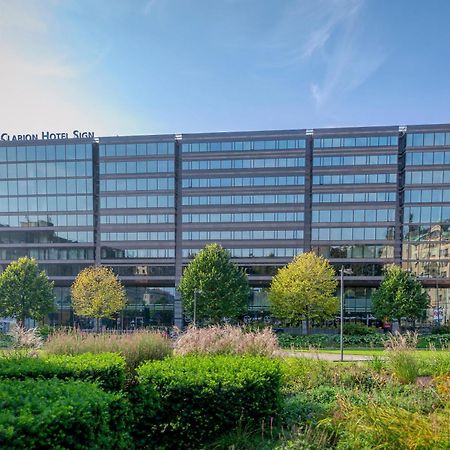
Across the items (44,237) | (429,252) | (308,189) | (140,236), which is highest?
(308,189)

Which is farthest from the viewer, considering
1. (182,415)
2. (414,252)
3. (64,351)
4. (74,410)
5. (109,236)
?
(109,236)

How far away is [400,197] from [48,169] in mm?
53701

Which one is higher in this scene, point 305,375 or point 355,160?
point 355,160

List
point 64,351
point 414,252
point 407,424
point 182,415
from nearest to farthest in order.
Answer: point 407,424 → point 182,415 → point 64,351 → point 414,252

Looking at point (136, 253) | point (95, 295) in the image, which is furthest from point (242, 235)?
point (95, 295)

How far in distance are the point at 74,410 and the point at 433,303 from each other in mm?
56453

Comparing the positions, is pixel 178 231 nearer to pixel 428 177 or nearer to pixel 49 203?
pixel 49 203

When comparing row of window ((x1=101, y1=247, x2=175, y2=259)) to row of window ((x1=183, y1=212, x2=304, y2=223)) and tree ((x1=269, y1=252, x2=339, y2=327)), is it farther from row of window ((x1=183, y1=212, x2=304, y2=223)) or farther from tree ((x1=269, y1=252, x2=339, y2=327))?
tree ((x1=269, y1=252, x2=339, y2=327))

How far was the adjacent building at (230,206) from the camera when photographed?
47.0 m

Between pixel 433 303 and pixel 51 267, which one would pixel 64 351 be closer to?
pixel 51 267

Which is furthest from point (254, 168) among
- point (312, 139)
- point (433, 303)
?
point (433, 303)

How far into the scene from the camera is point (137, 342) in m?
10.4

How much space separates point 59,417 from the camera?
3.98m

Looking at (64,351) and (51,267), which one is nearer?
(64,351)
